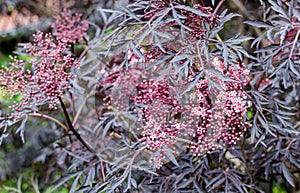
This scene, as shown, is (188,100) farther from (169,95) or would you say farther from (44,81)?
(44,81)

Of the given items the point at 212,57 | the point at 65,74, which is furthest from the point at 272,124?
the point at 65,74

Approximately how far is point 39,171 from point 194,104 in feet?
4.56

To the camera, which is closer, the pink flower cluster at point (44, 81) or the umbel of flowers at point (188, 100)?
the umbel of flowers at point (188, 100)

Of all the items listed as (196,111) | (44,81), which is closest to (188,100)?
(196,111)

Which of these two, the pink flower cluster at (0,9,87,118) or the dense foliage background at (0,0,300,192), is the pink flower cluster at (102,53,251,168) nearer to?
the dense foliage background at (0,0,300,192)

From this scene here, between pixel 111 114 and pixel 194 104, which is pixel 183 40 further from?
pixel 111 114

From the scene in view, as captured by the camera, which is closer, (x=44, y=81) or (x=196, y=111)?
(x=196, y=111)

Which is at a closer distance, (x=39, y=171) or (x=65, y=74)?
(x=65, y=74)

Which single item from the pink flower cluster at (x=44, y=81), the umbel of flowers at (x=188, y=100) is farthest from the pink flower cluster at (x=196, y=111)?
the pink flower cluster at (x=44, y=81)

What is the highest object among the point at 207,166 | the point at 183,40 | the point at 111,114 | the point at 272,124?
the point at 183,40

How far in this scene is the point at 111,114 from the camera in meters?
1.24

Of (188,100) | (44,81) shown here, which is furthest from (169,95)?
(44,81)

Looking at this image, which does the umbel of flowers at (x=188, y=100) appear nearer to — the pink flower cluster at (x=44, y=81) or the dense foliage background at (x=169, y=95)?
the dense foliage background at (x=169, y=95)

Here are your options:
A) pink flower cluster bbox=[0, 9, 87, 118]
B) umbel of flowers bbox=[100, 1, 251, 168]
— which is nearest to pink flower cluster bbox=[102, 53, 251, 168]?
umbel of flowers bbox=[100, 1, 251, 168]
